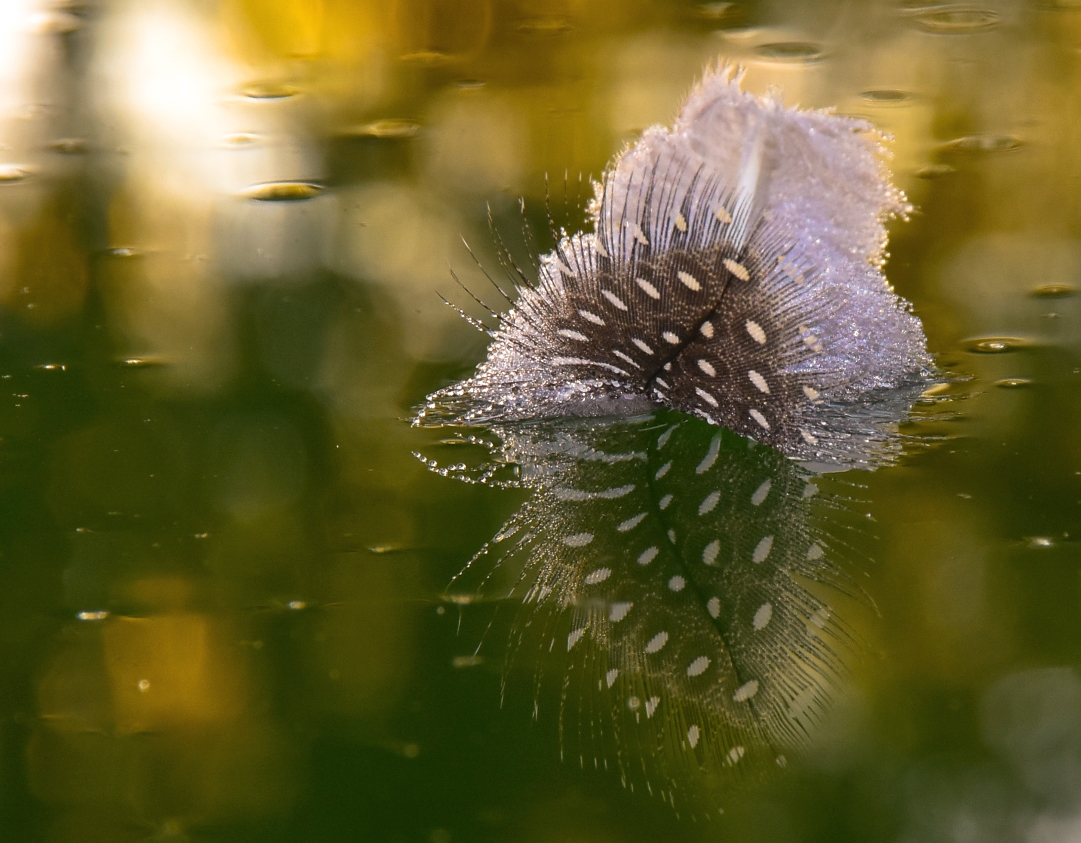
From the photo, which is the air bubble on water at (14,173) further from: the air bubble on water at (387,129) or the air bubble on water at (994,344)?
the air bubble on water at (994,344)

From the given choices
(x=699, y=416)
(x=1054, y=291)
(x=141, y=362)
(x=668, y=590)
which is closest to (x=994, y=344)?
(x=1054, y=291)

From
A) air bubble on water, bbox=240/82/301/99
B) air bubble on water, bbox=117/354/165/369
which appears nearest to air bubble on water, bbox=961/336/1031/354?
air bubble on water, bbox=117/354/165/369

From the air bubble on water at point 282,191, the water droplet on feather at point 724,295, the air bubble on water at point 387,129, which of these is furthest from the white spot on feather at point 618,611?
the air bubble on water at point 387,129

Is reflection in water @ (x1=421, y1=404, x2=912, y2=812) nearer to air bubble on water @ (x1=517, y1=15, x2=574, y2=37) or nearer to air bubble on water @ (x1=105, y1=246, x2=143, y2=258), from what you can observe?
air bubble on water @ (x1=105, y1=246, x2=143, y2=258)

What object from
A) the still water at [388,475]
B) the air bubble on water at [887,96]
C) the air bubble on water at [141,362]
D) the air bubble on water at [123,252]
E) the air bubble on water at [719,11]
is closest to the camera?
the still water at [388,475]

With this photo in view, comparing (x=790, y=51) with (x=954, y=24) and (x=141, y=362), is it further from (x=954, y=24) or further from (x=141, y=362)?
(x=141, y=362)

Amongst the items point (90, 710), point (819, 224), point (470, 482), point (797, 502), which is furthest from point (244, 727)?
point (819, 224)
